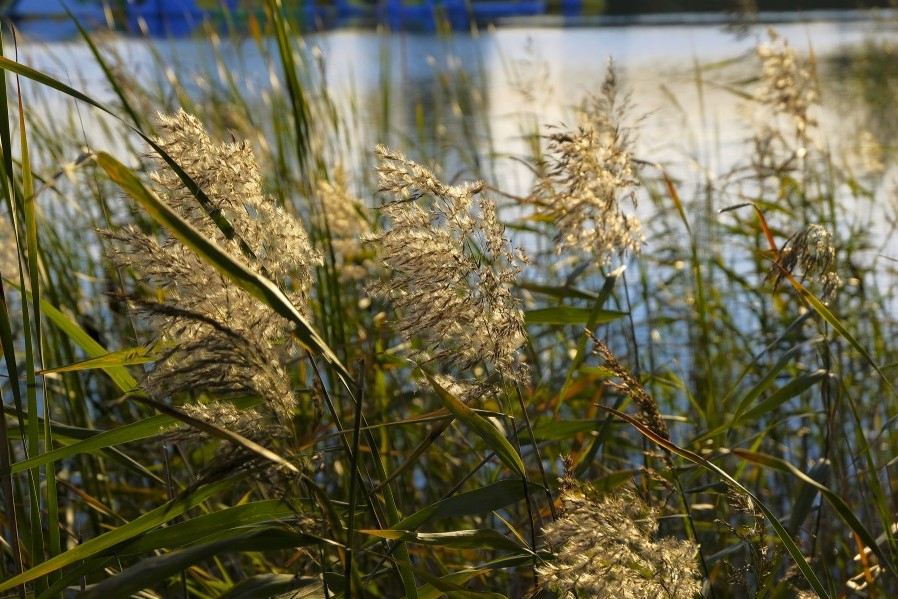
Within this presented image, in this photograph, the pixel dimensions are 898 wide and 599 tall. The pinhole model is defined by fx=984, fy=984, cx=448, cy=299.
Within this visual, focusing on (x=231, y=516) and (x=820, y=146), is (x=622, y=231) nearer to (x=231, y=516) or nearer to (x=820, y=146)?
(x=231, y=516)

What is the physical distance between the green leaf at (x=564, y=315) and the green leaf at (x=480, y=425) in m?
0.50

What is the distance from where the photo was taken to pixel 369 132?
154 inches

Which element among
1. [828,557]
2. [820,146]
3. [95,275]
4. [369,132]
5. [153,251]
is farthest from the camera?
[369,132]

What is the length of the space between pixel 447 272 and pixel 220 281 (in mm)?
208

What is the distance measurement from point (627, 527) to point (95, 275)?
2503 millimetres

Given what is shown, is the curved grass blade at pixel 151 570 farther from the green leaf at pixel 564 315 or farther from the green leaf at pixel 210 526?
the green leaf at pixel 564 315

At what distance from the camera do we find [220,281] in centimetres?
84

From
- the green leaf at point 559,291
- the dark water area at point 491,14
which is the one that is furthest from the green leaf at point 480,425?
the dark water area at point 491,14

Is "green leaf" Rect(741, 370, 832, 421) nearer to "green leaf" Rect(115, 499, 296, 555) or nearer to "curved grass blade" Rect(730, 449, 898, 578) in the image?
"curved grass blade" Rect(730, 449, 898, 578)

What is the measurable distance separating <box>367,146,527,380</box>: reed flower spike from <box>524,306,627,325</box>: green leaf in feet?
1.41

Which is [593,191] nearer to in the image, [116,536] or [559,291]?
[559,291]

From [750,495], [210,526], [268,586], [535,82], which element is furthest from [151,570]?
[535,82]

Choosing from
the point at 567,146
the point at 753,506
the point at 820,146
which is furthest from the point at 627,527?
the point at 820,146

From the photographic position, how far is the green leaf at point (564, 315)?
139cm
